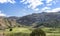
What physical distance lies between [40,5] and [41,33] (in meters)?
0.99

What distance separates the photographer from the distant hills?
15.3 ft

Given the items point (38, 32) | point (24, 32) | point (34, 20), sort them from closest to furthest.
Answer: point (38, 32), point (24, 32), point (34, 20)

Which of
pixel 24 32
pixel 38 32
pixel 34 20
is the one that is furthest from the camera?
pixel 34 20

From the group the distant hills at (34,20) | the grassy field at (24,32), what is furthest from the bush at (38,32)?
the distant hills at (34,20)

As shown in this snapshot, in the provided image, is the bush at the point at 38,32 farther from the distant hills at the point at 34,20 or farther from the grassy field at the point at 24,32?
the distant hills at the point at 34,20

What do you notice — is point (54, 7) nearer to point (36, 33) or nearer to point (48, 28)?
point (48, 28)

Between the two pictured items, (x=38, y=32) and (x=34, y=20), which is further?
(x=34, y=20)

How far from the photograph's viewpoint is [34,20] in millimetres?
4770

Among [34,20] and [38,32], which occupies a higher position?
[34,20]

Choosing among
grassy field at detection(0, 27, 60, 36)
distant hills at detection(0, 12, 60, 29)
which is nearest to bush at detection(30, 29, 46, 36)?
grassy field at detection(0, 27, 60, 36)

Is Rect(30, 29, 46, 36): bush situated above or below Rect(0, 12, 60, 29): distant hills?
below

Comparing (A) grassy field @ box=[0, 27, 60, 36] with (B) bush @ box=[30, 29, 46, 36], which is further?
(A) grassy field @ box=[0, 27, 60, 36]

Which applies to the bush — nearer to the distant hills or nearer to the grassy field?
the grassy field

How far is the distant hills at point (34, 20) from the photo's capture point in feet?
15.3
